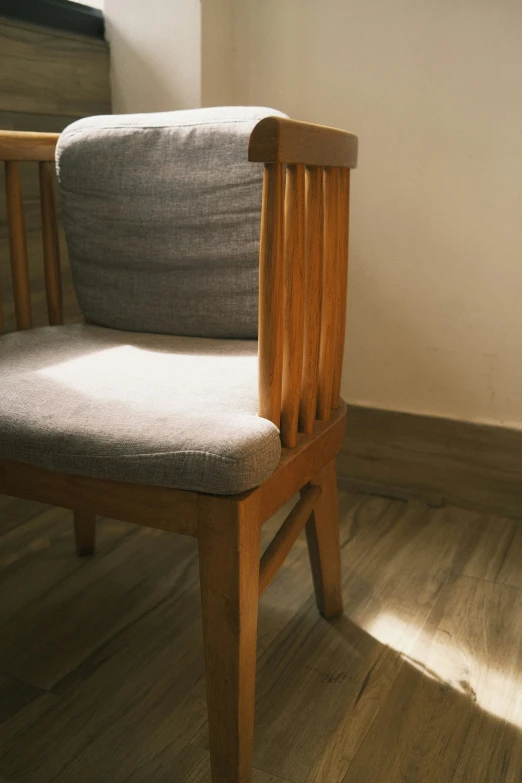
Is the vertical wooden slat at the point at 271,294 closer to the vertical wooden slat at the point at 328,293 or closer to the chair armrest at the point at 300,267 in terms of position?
the chair armrest at the point at 300,267

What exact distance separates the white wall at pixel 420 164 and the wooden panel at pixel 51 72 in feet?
0.76

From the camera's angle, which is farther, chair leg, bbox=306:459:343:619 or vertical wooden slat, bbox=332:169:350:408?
chair leg, bbox=306:459:343:619

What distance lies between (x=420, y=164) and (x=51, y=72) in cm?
72

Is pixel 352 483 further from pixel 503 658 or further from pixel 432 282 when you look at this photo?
pixel 503 658

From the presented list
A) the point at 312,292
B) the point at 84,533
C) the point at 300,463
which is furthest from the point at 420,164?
the point at 84,533

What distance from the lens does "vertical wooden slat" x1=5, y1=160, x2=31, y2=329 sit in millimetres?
1137

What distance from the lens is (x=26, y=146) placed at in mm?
1156

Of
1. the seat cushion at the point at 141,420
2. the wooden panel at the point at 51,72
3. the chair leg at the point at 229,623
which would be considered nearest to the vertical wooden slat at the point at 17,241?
the seat cushion at the point at 141,420

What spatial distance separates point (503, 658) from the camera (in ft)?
3.62

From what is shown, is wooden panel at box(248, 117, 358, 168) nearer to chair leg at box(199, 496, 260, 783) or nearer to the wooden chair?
the wooden chair

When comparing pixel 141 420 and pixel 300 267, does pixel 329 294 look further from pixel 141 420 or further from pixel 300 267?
pixel 141 420

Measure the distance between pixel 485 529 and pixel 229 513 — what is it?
0.91 meters

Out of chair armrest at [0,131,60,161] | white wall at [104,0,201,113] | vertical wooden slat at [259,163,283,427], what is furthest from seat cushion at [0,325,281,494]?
white wall at [104,0,201,113]

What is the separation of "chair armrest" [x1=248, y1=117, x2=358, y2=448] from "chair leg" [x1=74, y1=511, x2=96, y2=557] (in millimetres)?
544
